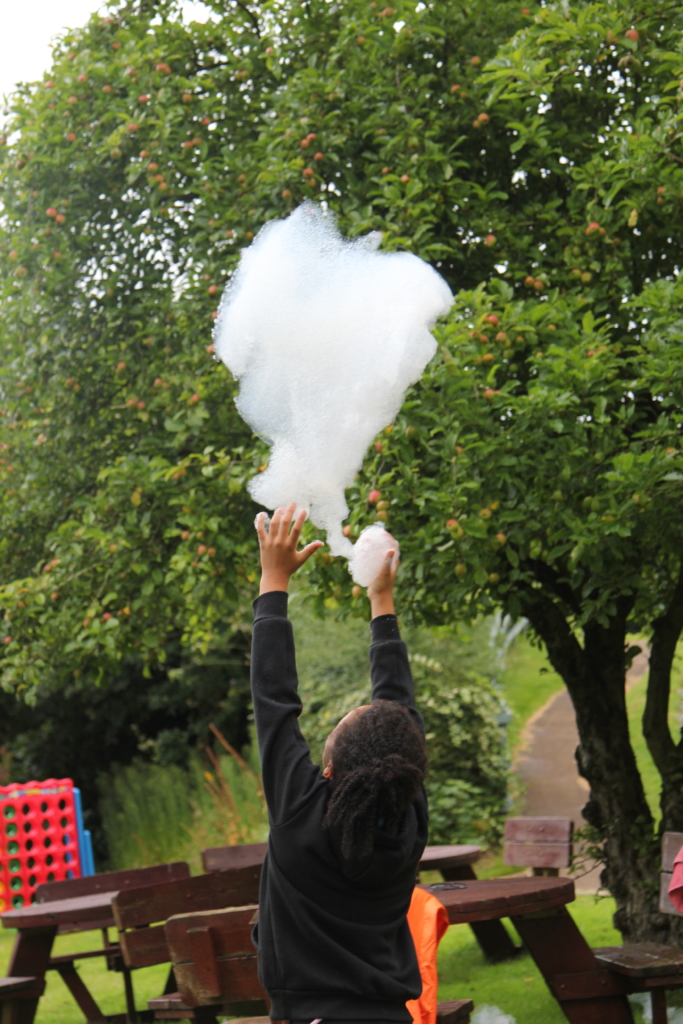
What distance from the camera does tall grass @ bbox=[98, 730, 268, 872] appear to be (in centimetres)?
1130

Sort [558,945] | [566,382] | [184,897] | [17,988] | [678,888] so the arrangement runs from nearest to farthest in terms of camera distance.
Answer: [678,888]
[566,382]
[558,945]
[17,988]
[184,897]

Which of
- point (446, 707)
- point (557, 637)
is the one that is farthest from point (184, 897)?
point (446, 707)

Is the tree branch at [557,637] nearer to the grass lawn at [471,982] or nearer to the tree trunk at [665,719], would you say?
the tree trunk at [665,719]

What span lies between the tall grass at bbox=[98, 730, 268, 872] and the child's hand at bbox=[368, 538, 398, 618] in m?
8.57

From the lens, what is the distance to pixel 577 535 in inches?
153

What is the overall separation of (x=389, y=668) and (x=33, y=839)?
9.00m

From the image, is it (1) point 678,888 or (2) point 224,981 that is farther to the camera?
(2) point 224,981

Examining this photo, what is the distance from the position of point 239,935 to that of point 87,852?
763cm

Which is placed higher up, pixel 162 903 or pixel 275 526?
pixel 275 526

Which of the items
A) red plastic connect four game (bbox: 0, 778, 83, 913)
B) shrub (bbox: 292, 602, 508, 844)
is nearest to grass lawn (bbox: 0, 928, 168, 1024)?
red plastic connect four game (bbox: 0, 778, 83, 913)

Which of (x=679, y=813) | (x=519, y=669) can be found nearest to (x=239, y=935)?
(x=679, y=813)

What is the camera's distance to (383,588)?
8.41ft

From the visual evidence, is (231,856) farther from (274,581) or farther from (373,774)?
(373,774)

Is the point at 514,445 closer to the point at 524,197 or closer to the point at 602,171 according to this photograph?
the point at 602,171
